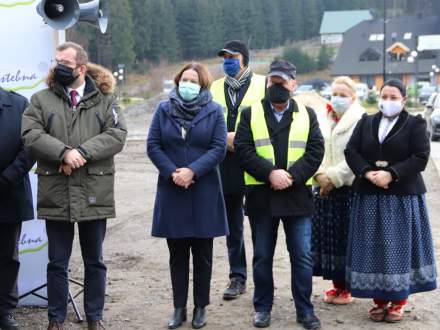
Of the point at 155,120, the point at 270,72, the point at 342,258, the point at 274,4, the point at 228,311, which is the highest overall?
the point at 274,4

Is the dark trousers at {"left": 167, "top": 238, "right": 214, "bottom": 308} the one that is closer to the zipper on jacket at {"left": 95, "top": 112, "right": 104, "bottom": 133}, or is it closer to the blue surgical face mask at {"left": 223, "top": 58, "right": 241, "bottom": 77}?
the zipper on jacket at {"left": 95, "top": 112, "right": 104, "bottom": 133}

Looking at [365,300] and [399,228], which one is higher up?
[399,228]

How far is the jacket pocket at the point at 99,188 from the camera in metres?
5.25

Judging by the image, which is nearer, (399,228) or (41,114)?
(41,114)

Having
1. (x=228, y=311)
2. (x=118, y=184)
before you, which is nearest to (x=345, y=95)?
(x=228, y=311)

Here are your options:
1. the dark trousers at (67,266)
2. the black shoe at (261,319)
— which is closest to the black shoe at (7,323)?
the dark trousers at (67,266)

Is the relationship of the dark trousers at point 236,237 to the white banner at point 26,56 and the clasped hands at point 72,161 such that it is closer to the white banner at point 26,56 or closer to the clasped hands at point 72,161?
the white banner at point 26,56

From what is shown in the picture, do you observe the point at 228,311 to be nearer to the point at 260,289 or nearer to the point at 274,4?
the point at 260,289

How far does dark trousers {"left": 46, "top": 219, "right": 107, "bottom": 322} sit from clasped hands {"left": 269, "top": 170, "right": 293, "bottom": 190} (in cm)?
127

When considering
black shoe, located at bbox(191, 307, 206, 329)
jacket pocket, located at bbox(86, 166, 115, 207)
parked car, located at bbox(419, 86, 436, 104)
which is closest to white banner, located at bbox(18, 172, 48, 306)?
jacket pocket, located at bbox(86, 166, 115, 207)

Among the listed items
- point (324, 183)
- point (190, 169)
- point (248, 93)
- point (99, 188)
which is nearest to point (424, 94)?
point (248, 93)

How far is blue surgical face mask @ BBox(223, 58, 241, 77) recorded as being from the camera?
6418 mm

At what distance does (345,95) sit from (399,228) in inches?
45.9

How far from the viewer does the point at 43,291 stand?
6.34 meters
